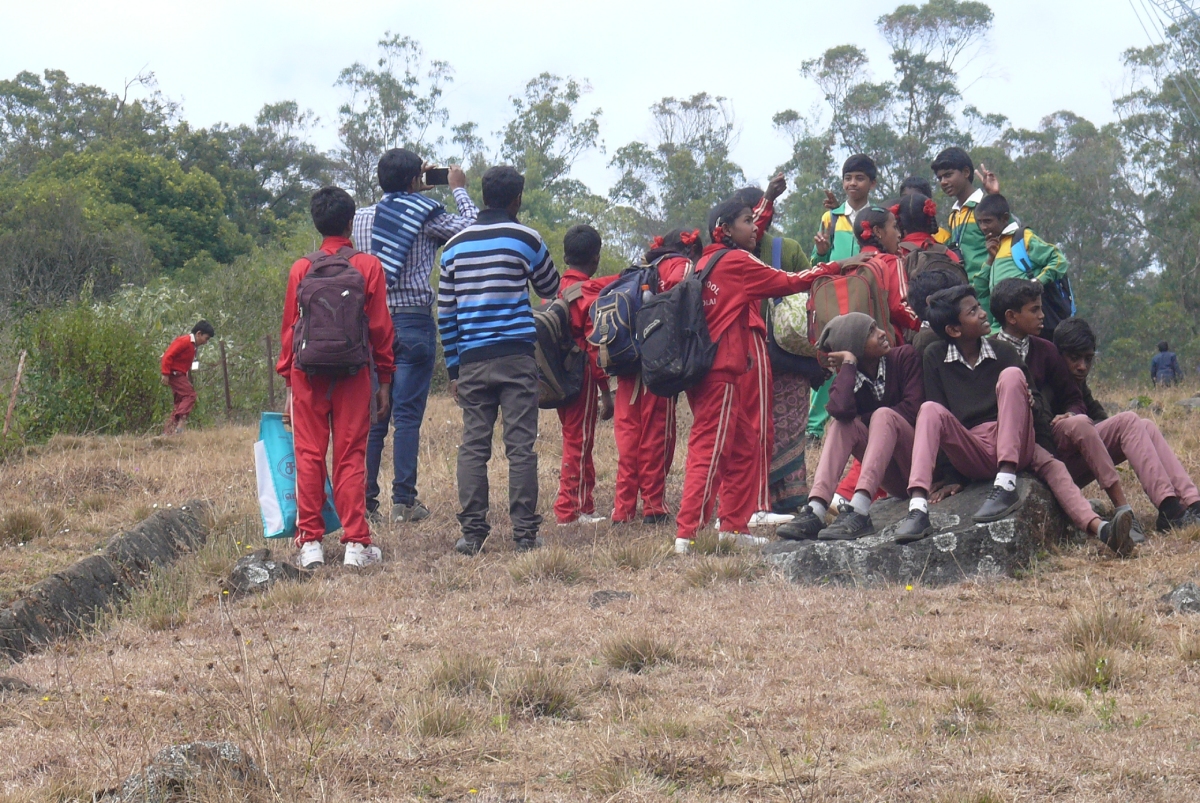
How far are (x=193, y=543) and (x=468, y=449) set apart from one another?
204cm

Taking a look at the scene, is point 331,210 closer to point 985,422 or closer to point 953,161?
point 985,422

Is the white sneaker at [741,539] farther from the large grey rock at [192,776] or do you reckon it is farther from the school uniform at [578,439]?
the large grey rock at [192,776]

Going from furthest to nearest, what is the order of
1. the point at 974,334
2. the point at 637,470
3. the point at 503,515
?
the point at 503,515, the point at 637,470, the point at 974,334

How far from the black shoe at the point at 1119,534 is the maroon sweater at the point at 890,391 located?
1.01m

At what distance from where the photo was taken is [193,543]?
25.8 feet

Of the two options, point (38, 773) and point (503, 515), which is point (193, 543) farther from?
point (38, 773)

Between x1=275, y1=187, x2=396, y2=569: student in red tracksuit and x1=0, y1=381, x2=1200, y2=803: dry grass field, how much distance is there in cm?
26

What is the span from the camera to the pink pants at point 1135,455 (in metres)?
6.20

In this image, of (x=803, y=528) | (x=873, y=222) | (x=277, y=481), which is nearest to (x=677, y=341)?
(x=803, y=528)

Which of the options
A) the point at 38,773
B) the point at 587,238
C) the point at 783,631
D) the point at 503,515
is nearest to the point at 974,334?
the point at 783,631

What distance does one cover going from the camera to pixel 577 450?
795 cm

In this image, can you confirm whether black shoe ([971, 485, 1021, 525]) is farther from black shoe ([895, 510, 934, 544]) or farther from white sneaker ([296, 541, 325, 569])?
white sneaker ([296, 541, 325, 569])

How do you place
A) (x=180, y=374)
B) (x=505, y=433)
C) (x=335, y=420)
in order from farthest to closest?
(x=180, y=374)
(x=505, y=433)
(x=335, y=420)

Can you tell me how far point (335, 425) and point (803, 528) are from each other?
2541mm
